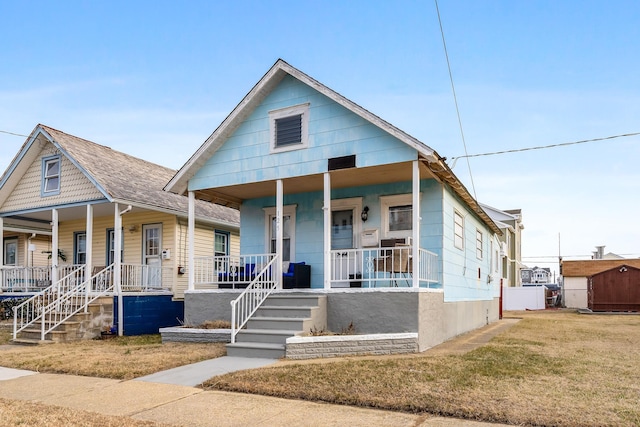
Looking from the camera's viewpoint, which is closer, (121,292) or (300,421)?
(300,421)

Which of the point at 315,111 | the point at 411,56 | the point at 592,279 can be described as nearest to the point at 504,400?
the point at 315,111

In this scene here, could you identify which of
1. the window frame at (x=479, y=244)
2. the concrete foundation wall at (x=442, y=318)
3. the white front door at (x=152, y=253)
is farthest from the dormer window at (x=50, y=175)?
the window frame at (x=479, y=244)

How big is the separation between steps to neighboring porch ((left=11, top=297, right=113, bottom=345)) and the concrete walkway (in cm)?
459

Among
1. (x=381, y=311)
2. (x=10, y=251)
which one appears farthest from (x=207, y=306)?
(x=10, y=251)

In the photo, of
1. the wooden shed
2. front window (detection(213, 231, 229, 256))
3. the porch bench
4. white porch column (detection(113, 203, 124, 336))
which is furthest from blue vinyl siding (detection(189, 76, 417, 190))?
the wooden shed

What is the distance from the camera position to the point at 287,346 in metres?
9.24

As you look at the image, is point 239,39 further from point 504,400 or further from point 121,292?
point 504,400

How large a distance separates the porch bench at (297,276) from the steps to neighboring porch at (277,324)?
4.85ft

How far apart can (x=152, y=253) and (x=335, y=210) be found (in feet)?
23.5

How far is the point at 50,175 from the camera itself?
55.6 feet

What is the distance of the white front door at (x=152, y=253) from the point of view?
55.1 feet

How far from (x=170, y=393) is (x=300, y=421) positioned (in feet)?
7.39

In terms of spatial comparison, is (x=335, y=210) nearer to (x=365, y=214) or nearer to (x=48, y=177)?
(x=365, y=214)

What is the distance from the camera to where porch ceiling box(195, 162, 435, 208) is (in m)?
11.7
